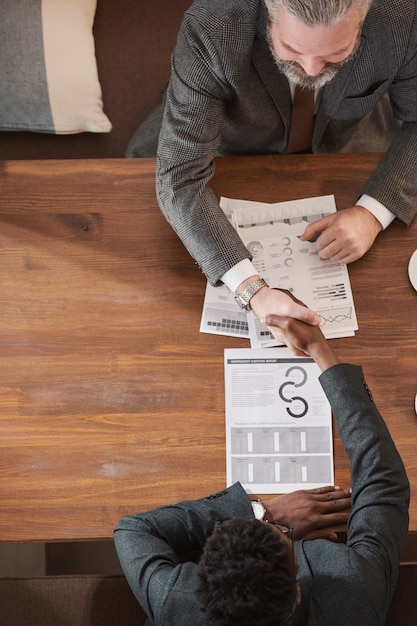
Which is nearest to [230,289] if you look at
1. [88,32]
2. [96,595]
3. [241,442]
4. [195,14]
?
[241,442]

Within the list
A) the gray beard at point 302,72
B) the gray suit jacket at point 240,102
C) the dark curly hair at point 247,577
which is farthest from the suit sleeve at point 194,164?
the dark curly hair at point 247,577

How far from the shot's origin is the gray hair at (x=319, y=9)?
4.15ft

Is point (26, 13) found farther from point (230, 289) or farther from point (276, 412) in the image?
point (276, 412)

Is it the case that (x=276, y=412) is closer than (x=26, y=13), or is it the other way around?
(x=276, y=412)

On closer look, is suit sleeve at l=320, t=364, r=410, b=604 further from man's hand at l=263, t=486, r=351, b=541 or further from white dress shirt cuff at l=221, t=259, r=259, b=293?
white dress shirt cuff at l=221, t=259, r=259, b=293

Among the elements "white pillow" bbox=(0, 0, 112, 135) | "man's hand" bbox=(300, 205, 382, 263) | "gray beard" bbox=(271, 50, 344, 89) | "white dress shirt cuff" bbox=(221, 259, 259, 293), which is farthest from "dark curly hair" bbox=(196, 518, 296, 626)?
"white pillow" bbox=(0, 0, 112, 135)

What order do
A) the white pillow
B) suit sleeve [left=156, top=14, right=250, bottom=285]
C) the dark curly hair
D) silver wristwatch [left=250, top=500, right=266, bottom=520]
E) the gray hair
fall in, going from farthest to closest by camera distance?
the white pillow → suit sleeve [left=156, top=14, right=250, bottom=285] → silver wristwatch [left=250, top=500, right=266, bottom=520] → the gray hair → the dark curly hair

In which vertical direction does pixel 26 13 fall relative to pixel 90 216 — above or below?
above

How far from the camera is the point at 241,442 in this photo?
147 cm

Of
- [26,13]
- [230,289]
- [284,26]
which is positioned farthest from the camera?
[26,13]

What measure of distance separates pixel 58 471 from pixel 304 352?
1.77 feet

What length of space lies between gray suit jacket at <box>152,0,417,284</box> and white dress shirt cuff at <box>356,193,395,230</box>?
1 centimetres

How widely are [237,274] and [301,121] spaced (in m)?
0.42

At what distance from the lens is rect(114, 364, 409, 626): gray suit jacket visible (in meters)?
1.27
